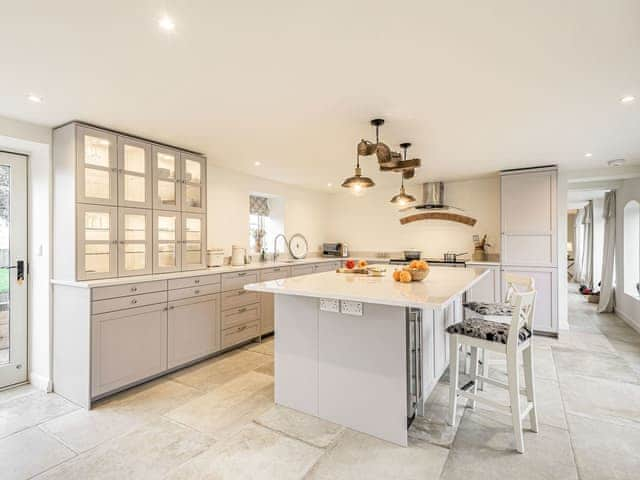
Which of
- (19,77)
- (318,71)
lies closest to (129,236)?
(19,77)

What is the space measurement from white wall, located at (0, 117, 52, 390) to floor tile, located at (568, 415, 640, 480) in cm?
407

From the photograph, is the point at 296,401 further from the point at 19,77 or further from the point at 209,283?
the point at 19,77

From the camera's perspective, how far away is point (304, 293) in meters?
2.11

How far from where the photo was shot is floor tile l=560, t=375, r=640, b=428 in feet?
8.09

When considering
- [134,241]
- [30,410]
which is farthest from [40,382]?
[134,241]

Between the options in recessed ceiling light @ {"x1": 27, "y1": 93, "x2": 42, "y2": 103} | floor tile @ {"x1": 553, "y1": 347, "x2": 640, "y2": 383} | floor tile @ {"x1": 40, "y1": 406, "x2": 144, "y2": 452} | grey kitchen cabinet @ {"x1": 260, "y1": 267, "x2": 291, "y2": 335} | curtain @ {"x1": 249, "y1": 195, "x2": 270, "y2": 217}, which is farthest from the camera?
curtain @ {"x1": 249, "y1": 195, "x2": 270, "y2": 217}

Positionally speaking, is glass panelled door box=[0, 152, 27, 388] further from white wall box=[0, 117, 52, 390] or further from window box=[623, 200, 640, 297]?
window box=[623, 200, 640, 297]

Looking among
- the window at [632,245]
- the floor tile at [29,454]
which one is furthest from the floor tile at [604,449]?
the window at [632,245]

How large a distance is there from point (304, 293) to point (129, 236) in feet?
6.66

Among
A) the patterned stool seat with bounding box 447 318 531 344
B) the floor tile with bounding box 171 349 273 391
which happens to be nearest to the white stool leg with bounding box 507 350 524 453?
the patterned stool seat with bounding box 447 318 531 344

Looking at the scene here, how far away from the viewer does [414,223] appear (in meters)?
6.04

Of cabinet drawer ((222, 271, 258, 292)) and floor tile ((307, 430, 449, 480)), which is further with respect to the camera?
cabinet drawer ((222, 271, 258, 292))

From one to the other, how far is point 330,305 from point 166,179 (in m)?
2.31

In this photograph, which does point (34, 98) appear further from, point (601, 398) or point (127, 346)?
point (601, 398)
